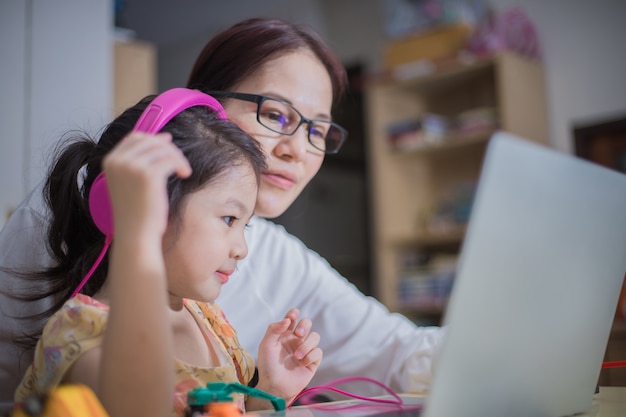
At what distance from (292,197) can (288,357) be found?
1.60 ft

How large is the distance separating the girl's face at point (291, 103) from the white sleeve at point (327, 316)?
11cm

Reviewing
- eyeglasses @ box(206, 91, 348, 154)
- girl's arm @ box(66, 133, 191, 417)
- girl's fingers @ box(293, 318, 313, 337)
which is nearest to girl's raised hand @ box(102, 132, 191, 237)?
girl's arm @ box(66, 133, 191, 417)

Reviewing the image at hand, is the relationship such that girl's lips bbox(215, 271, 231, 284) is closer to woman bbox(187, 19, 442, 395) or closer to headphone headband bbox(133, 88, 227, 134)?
headphone headband bbox(133, 88, 227, 134)

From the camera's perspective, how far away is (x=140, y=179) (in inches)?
24.0

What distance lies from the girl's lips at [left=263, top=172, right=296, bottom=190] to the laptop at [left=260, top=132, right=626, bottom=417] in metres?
0.67

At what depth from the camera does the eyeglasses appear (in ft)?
4.31

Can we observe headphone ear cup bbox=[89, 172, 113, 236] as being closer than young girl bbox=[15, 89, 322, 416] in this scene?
No

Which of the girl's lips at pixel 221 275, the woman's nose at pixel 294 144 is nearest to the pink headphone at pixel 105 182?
the girl's lips at pixel 221 275

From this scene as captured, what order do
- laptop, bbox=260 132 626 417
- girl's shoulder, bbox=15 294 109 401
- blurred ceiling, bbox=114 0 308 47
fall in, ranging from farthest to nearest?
blurred ceiling, bbox=114 0 308 47
girl's shoulder, bbox=15 294 109 401
laptop, bbox=260 132 626 417

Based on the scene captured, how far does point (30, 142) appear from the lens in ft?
9.45

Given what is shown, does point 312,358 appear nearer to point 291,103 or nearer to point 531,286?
point 531,286

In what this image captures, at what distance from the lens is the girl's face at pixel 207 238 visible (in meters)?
0.81

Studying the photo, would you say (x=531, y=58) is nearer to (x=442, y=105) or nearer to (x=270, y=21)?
(x=442, y=105)

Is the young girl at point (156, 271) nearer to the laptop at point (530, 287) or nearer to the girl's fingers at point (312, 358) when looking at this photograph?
the girl's fingers at point (312, 358)
